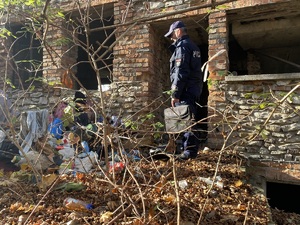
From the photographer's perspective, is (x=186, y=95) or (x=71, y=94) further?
(x=71, y=94)

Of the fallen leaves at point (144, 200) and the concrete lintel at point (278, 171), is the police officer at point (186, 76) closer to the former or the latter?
the fallen leaves at point (144, 200)

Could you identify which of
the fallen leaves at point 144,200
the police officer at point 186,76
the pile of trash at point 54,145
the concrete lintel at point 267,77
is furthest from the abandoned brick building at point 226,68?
the fallen leaves at point 144,200

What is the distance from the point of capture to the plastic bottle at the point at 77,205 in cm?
213

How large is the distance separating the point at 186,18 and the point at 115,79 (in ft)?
5.70

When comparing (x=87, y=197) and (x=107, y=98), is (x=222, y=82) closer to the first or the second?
(x=107, y=98)

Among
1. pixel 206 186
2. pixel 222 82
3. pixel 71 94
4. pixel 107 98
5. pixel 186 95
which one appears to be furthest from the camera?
pixel 71 94

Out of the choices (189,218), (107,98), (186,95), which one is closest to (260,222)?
(189,218)

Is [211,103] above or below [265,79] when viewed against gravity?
below

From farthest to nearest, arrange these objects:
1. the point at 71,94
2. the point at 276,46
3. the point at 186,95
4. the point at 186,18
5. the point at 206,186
→ the point at 276,46 < the point at 71,94 < the point at 186,18 < the point at 186,95 < the point at 206,186

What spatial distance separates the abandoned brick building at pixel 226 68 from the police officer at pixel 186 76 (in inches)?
13.8

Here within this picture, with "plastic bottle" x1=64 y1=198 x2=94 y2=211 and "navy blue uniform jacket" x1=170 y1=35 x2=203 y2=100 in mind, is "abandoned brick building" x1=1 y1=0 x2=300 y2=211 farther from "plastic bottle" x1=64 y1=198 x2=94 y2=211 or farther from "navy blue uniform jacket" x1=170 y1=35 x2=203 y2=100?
"plastic bottle" x1=64 y1=198 x2=94 y2=211

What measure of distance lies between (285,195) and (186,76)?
3.48 metres

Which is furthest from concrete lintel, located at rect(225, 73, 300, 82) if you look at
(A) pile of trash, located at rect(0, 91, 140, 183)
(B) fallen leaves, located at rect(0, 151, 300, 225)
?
(A) pile of trash, located at rect(0, 91, 140, 183)

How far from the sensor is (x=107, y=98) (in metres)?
4.97
